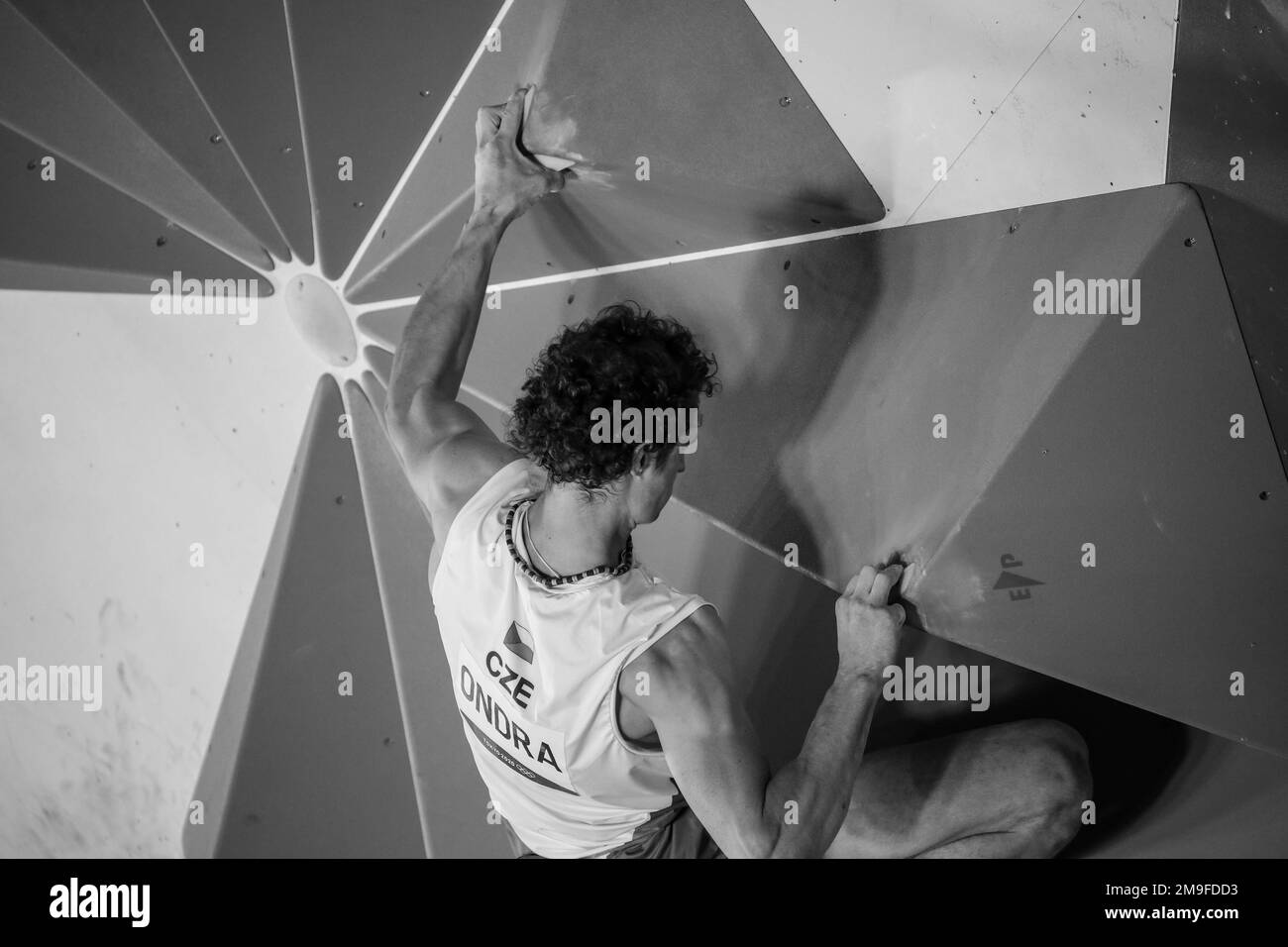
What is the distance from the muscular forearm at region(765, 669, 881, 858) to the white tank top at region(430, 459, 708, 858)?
178 mm

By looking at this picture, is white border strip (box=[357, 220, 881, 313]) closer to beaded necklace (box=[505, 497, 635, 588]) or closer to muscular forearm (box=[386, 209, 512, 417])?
muscular forearm (box=[386, 209, 512, 417])

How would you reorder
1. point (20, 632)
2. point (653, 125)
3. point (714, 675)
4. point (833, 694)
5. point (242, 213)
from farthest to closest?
point (20, 632), point (242, 213), point (653, 125), point (833, 694), point (714, 675)

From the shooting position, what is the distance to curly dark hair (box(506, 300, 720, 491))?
4.50ft

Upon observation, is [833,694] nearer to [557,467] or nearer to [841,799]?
[841,799]

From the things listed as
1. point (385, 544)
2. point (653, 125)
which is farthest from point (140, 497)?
point (653, 125)

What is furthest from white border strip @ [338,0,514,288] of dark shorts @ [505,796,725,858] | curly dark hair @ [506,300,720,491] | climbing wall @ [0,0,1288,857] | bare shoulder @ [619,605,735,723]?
dark shorts @ [505,796,725,858]

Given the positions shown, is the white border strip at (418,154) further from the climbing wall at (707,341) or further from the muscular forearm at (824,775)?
the muscular forearm at (824,775)

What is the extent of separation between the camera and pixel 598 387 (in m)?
1.42

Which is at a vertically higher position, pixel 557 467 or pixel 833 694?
pixel 557 467

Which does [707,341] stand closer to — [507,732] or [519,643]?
[519,643]

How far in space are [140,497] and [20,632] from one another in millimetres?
386

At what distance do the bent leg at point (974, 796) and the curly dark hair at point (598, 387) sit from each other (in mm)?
678
